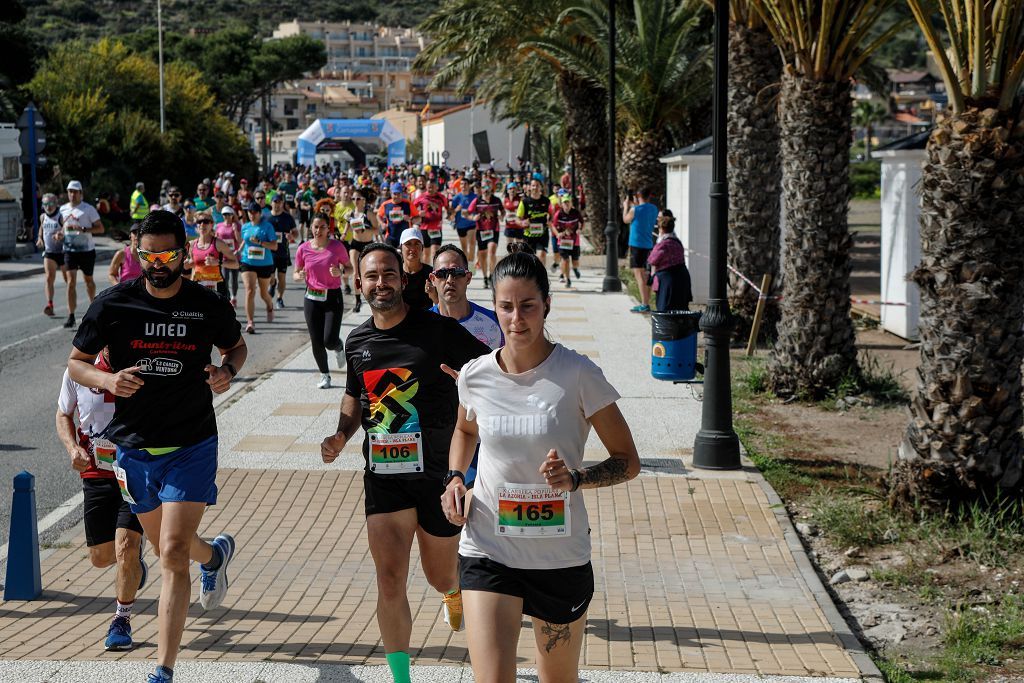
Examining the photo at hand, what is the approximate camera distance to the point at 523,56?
106 feet

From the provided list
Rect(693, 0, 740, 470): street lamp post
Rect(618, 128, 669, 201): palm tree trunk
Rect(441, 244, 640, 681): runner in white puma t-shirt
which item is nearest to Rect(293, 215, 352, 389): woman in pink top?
Rect(693, 0, 740, 470): street lamp post

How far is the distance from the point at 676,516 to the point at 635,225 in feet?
41.6

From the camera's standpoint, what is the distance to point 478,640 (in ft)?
14.0

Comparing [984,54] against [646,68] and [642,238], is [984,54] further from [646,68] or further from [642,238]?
[646,68]

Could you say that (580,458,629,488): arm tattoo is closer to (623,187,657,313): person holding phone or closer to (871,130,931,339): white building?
(871,130,931,339): white building

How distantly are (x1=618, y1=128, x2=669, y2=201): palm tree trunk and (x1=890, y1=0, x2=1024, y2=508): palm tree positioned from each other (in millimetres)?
19971

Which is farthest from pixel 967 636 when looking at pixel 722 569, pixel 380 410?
pixel 380 410

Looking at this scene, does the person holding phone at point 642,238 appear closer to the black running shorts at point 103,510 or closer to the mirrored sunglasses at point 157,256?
the black running shorts at point 103,510

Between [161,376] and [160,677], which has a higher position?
[161,376]

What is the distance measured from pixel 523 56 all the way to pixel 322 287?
67.9 ft

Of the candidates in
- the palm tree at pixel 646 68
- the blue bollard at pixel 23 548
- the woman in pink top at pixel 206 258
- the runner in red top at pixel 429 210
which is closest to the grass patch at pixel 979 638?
the blue bollard at pixel 23 548

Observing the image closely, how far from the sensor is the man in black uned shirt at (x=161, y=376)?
562 cm

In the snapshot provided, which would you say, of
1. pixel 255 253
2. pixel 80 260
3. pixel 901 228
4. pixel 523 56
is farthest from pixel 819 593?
pixel 523 56

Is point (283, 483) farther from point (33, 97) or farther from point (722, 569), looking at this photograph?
point (33, 97)
